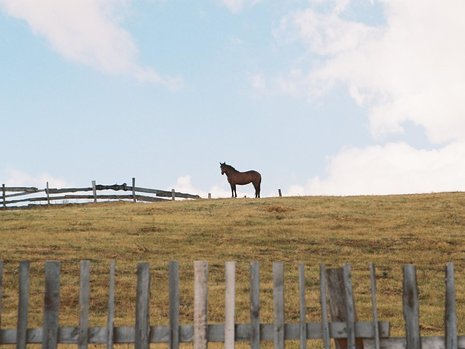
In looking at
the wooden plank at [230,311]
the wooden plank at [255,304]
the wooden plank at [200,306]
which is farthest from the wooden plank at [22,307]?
the wooden plank at [255,304]

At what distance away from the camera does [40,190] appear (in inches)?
2062

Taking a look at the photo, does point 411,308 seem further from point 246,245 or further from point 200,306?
point 246,245

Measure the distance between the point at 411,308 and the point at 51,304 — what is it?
3.47 m

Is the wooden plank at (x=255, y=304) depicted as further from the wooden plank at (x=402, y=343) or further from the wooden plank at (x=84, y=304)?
the wooden plank at (x=84, y=304)

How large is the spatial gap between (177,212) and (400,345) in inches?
1243

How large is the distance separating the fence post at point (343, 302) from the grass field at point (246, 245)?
8.71 meters

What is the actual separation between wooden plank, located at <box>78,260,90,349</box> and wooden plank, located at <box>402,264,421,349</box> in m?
3.05

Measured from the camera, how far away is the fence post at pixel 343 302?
23.4 feet

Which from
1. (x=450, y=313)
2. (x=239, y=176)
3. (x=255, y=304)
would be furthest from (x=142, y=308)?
(x=239, y=176)

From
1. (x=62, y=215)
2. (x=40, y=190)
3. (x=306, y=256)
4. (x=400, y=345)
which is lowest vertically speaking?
(x=400, y=345)

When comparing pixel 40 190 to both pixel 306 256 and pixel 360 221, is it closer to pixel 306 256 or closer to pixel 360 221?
pixel 360 221

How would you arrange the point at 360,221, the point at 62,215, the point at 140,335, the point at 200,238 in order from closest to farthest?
the point at 140,335 < the point at 200,238 < the point at 360,221 < the point at 62,215

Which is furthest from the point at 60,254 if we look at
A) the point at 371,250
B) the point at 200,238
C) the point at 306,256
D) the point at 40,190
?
the point at 40,190

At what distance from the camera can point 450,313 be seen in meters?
7.41
